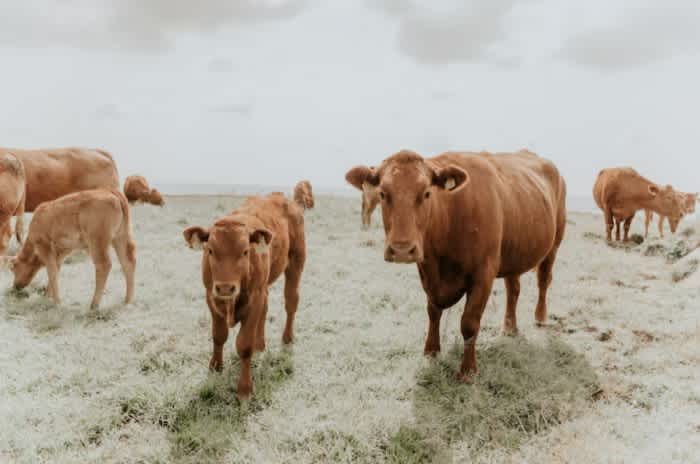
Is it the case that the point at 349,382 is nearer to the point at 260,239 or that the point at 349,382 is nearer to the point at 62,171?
the point at 260,239

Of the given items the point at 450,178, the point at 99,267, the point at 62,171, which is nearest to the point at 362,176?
the point at 450,178

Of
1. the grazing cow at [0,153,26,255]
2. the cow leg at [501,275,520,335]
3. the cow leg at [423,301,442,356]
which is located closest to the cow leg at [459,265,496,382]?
the cow leg at [423,301,442,356]

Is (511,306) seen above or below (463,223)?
below

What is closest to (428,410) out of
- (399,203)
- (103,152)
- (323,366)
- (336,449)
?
(336,449)

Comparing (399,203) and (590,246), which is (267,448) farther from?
(590,246)

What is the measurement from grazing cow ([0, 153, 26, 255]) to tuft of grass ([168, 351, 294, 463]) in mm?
7091

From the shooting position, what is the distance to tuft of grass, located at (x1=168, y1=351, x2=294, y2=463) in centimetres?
415

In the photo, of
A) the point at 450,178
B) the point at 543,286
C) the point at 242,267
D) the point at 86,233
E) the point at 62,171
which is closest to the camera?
the point at 242,267

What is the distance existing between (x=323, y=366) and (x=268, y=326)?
171 centimetres

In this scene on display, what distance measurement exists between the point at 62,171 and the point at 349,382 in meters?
10.3

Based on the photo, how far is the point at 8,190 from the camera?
33.0ft

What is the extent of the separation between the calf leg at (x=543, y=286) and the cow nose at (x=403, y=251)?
4087 millimetres

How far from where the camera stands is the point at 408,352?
243 inches

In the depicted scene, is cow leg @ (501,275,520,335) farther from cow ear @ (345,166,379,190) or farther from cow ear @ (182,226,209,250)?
cow ear @ (182,226,209,250)
